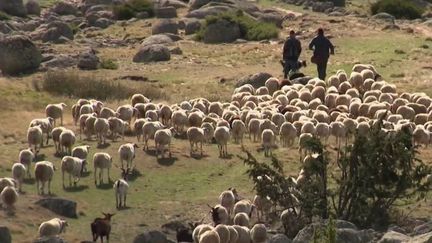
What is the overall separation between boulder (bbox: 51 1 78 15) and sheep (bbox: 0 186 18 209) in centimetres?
4830

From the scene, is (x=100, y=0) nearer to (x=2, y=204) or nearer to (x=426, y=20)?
(x=426, y=20)

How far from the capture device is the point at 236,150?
25.6 metres

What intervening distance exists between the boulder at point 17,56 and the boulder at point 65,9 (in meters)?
26.1

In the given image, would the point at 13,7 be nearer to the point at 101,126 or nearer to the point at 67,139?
the point at 101,126

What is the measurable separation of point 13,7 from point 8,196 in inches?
1856

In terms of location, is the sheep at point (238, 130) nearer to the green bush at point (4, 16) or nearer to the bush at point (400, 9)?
the bush at point (400, 9)

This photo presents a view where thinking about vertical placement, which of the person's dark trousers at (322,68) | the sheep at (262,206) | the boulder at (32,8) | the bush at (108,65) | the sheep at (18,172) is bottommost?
the sheep at (262,206)

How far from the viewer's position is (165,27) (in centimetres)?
5278

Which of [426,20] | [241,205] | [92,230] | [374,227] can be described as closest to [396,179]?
[374,227]

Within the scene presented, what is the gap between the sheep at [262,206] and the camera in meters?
19.5

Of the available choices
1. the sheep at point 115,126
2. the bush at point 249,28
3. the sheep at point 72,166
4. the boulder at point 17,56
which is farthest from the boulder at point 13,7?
the sheep at point 72,166

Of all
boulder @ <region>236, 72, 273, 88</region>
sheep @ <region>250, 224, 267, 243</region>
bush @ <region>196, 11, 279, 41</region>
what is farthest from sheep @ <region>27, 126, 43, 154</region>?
bush @ <region>196, 11, 279, 41</region>

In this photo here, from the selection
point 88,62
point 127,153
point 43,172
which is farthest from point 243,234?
point 88,62

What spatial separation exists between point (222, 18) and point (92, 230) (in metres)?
33.5
